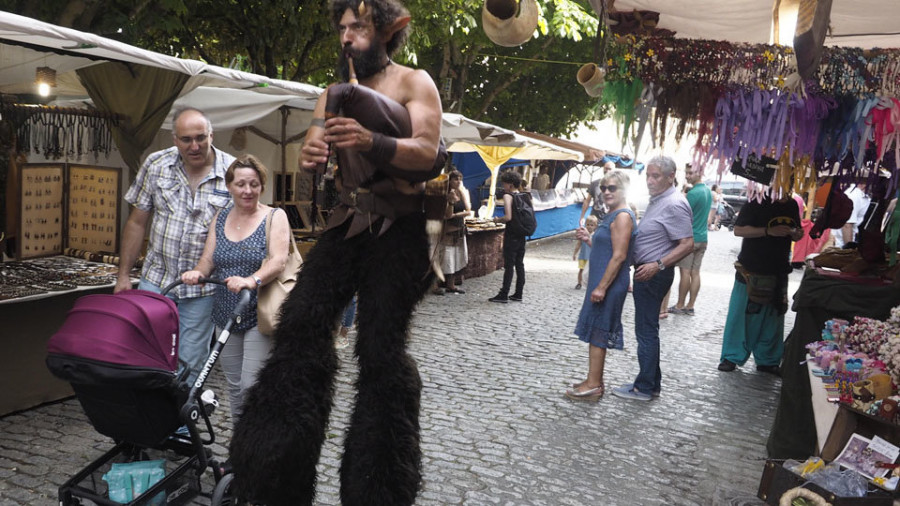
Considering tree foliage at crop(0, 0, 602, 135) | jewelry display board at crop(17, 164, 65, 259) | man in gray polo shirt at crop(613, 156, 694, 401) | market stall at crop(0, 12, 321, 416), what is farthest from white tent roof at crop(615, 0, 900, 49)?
jewelry display board at crop(17, 164, 65, 259)

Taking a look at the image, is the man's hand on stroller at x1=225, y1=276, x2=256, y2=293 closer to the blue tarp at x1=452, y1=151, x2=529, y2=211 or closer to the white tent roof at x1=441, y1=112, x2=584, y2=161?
the white tent roof at x1=441, y1=112, x2=584, y2=161

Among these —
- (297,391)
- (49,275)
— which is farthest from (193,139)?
(49,275)

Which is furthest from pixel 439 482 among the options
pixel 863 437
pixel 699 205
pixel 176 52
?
pixel 176 52

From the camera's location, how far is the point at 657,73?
477cm

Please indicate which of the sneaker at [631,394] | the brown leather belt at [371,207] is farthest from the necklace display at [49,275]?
the sneaker at [631,394]

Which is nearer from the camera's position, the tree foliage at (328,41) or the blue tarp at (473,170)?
the tree foliage at (328,41)

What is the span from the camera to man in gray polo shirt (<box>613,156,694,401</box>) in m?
6.56

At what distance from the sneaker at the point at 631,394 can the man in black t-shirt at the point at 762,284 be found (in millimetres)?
1731

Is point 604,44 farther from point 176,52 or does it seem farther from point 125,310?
point 176,52

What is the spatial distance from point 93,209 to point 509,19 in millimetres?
4743

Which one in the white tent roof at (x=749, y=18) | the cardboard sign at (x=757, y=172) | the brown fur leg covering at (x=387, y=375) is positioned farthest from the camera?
the cardboard sign at (x=757, y=172)

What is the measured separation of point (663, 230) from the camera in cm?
662

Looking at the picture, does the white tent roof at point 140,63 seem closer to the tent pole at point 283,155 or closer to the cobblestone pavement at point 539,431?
the tent pole at point 283,155

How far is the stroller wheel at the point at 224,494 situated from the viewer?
360 cm
